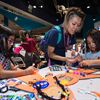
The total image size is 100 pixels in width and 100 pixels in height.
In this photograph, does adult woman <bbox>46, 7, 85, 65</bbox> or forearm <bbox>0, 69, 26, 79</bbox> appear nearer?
forearm <bbox>0, 69, 26, 79</bbox>

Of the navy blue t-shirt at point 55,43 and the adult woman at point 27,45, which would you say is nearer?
the navy blue t-shirt at point 55,43

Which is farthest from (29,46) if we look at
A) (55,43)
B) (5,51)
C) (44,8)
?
(44,8)

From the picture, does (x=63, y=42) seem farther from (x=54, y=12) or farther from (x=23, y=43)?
(x=54, y=12)

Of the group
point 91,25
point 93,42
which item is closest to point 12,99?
point 93,42

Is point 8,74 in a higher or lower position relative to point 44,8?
lower

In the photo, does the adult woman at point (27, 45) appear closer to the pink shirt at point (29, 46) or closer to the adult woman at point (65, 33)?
the pink shirt at point (29, 46)

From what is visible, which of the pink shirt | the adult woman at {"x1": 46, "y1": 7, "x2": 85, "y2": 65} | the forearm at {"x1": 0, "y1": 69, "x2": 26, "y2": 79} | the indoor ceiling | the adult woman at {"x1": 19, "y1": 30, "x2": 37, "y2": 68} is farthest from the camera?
the indoor ceiling

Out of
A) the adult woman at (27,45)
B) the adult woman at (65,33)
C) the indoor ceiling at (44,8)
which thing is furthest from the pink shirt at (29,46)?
the adult woman at (65,33)

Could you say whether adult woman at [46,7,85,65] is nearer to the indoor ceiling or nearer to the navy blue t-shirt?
the navy blue t-shirt

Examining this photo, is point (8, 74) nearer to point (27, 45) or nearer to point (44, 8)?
point (27, 45)

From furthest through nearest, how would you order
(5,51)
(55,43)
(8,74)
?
1. (55,43)
2. (5,51)
3. (8,74)

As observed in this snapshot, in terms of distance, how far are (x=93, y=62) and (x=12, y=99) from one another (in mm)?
966

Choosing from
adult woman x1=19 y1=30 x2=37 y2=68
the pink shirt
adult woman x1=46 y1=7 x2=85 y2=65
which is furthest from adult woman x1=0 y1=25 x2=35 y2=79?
the pink shirt

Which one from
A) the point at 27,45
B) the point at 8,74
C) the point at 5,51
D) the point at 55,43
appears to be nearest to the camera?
the point at 8,74
